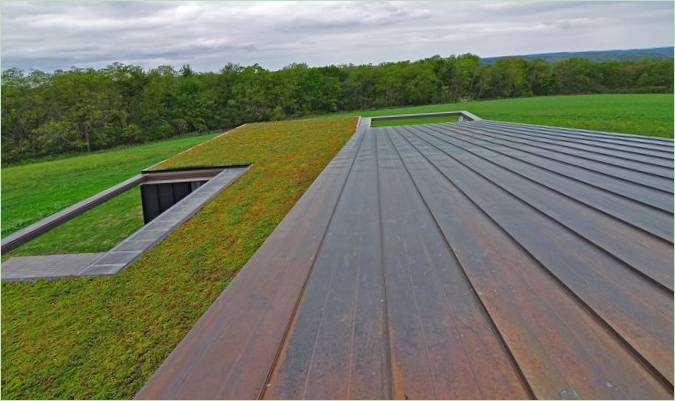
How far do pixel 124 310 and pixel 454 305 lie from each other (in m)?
2.79

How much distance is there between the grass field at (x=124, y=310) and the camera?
230cm

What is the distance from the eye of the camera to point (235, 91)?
100 ft

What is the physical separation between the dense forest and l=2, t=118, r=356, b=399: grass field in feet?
80.6

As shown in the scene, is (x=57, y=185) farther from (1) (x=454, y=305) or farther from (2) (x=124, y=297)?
(1) (x=454, y=305)

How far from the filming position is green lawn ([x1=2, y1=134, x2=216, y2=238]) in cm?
778

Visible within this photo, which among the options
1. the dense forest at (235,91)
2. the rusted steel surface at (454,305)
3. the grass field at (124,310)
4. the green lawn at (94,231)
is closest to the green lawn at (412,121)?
the green lawn at (94,231)

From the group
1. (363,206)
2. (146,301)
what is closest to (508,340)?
(363,206)

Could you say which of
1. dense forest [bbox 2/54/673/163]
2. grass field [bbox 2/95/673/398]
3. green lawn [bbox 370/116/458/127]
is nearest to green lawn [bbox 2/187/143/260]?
grass field [bbox 2/95/673/398]

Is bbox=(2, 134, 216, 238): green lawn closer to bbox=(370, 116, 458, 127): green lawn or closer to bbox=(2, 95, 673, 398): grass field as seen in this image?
bbox=(2, 95, 673, 398): grass field

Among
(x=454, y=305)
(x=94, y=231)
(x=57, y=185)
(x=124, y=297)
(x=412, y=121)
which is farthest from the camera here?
(x=412, y=121)

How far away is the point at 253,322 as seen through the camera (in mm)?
1261

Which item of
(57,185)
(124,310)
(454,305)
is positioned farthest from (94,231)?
(454,305)

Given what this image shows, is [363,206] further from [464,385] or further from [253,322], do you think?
[464,385]

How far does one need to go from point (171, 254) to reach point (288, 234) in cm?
236
